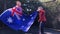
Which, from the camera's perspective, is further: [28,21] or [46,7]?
[46,7]

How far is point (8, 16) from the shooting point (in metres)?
11.2

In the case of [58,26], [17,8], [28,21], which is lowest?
[58,26]

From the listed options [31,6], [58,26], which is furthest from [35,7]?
[58,26]

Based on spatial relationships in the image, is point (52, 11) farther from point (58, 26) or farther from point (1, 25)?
point (1, 25)

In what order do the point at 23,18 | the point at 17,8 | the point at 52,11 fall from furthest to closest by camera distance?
the point at 52,11, the point at 23,18, the point at 17,8

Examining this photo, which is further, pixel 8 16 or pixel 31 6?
pixel 31 6

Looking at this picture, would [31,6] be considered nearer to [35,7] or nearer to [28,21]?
[35,7]

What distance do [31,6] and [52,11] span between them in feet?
5.07

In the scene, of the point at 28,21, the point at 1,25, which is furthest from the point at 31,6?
the point at 28,21

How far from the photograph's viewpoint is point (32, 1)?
1730 cm

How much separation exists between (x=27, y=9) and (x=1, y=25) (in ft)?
7.44

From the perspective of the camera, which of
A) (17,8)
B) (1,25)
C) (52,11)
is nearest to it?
(17,8)

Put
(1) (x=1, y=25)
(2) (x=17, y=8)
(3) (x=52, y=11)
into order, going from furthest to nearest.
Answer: (3) (x=52, y=11), (1) (x=1, y=25), (2) (x=17, y=8)

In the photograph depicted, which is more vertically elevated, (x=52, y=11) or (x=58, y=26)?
(x=52, y=11)
